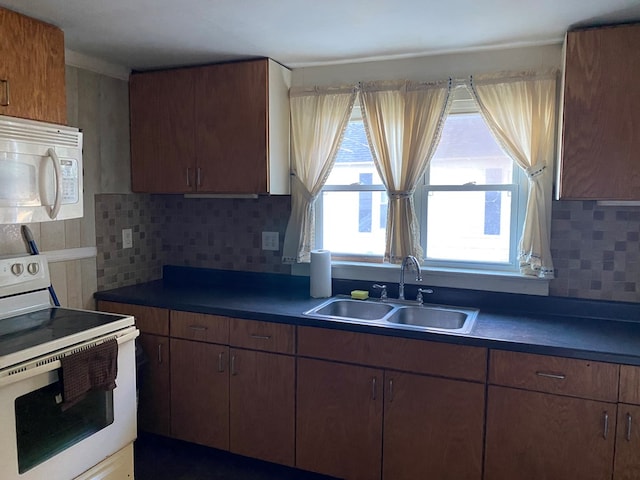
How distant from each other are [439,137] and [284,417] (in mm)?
1561

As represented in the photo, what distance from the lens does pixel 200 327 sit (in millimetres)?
2490

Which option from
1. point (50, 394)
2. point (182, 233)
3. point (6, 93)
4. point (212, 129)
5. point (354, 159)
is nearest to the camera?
point (50, 394)

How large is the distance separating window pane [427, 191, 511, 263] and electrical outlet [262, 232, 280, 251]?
874 mm

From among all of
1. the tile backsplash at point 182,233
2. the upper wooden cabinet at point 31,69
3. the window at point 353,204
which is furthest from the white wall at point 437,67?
the upper wooden cabinet at point 31,69

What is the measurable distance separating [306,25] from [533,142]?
3.84 ft

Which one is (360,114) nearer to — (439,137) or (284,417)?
(439,137)

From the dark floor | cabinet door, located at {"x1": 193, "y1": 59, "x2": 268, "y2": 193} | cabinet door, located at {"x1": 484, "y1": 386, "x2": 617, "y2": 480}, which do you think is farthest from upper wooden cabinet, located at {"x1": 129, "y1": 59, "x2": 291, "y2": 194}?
cabinet door, located at {"x1": 484, "y1": 386, "x2": 617, "y2": 480}

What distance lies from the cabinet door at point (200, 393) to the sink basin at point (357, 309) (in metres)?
0.58

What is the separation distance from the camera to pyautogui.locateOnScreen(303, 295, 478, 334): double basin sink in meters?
2.38

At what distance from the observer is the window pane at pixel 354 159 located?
2.75 metres

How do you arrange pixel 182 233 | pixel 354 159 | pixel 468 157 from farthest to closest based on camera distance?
pixel 182 233, pixel 354 159, pixel 468 157

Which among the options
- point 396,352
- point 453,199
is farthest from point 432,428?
point 453,199

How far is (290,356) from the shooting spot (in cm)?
230

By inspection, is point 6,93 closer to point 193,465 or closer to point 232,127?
point 232,127
